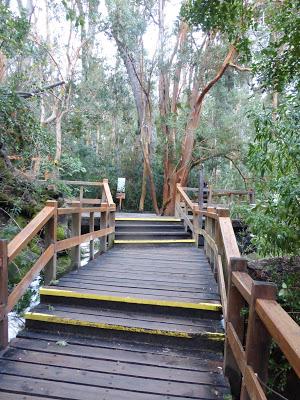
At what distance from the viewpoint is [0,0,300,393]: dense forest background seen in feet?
11.9

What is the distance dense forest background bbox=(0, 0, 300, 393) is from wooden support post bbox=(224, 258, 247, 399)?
908 mm

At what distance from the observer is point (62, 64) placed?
45.9 ft

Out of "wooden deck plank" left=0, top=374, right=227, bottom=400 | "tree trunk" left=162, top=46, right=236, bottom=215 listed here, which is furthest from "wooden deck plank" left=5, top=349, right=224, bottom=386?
"tree trunk" left=162, top=46, right=236, bottom=215

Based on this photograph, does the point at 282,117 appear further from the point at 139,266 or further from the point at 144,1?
the point at 144,1

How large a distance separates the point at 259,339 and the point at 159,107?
11.6 metres

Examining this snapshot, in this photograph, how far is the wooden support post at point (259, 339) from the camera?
71.5 inches

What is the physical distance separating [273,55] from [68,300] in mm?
3561

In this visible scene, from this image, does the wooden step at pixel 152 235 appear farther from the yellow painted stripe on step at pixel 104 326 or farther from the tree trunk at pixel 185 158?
the yellow painted stripe on step at pixel 104 326

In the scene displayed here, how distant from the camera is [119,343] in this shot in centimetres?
302

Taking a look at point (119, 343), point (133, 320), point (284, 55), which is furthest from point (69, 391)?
point (284, 55)

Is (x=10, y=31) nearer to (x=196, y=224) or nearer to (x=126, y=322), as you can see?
(x=126, y=322)

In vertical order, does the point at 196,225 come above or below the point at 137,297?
above

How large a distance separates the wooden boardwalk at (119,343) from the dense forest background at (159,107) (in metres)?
1.04

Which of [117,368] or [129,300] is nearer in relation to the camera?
[117,368]
